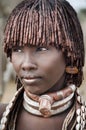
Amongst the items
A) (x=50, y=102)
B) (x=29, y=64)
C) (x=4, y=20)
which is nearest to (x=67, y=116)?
(x=50, y=102)

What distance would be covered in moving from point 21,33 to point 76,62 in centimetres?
16

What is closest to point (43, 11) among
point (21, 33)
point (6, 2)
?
point (21, 33)

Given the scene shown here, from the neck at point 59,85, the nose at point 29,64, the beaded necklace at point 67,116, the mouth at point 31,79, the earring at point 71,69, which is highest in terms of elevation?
the nose at point 29,64

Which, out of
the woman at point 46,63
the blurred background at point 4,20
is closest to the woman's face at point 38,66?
the woman at point 46,63

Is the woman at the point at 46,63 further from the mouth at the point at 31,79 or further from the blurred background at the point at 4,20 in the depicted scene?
the blurred background at the point at 4,20

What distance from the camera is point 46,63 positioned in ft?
3.89

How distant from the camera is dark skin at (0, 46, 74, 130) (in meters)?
1.18

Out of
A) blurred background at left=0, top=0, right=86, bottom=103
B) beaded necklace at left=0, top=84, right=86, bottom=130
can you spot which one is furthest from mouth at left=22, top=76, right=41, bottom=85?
blurred background at left=0, top=0, right=86, bottom=103

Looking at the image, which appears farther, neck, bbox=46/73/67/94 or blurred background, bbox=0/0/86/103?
blurred background, bbox=0/0/86/103

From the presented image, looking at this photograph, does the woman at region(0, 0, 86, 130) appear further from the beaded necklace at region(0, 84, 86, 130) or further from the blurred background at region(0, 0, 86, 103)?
the blurred background at region(0, 0, 86, 103)

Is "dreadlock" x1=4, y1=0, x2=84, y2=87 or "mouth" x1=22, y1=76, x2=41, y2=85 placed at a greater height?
"dreadlock" x1=4, y1=0, x2=84, y2=87

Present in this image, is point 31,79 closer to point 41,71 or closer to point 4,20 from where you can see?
point 41,71

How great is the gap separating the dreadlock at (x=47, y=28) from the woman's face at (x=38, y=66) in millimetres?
19

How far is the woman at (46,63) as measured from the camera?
1179 millimetres
